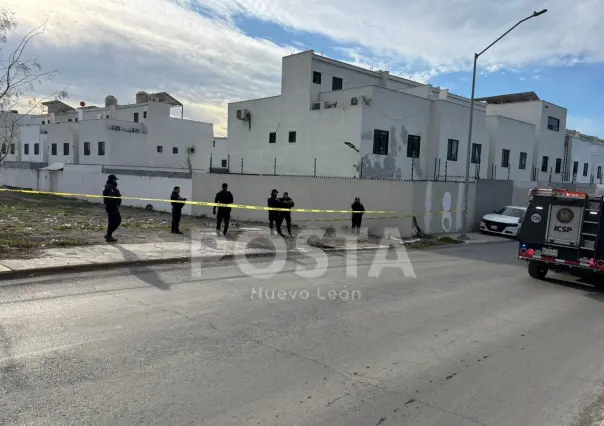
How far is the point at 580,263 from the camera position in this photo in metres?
10.0

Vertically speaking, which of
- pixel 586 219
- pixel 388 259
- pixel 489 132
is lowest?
pixel 388 259

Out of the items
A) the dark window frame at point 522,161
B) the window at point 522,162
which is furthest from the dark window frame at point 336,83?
the window at point 522,162

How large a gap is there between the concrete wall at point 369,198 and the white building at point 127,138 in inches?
951

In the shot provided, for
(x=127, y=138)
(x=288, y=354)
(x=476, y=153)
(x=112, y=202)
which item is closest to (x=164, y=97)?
(x=127, y=138)

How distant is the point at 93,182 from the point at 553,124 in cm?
4358

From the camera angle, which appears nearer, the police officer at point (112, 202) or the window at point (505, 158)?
the police officer at point (112, 202)

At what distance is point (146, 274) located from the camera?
9203 mm

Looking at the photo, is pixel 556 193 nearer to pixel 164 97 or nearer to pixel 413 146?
pixel 413 146

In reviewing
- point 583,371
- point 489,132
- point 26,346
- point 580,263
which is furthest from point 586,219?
point 489,132

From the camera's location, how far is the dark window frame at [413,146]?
98.6 ft

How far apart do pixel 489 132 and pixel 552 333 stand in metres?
33.9

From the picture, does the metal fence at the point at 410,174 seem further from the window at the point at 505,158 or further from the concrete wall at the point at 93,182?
the concrete wall at the point at 93,182

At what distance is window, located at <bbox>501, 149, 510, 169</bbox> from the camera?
3769cm

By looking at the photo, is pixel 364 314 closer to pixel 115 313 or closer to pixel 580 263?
pixel 115 313
